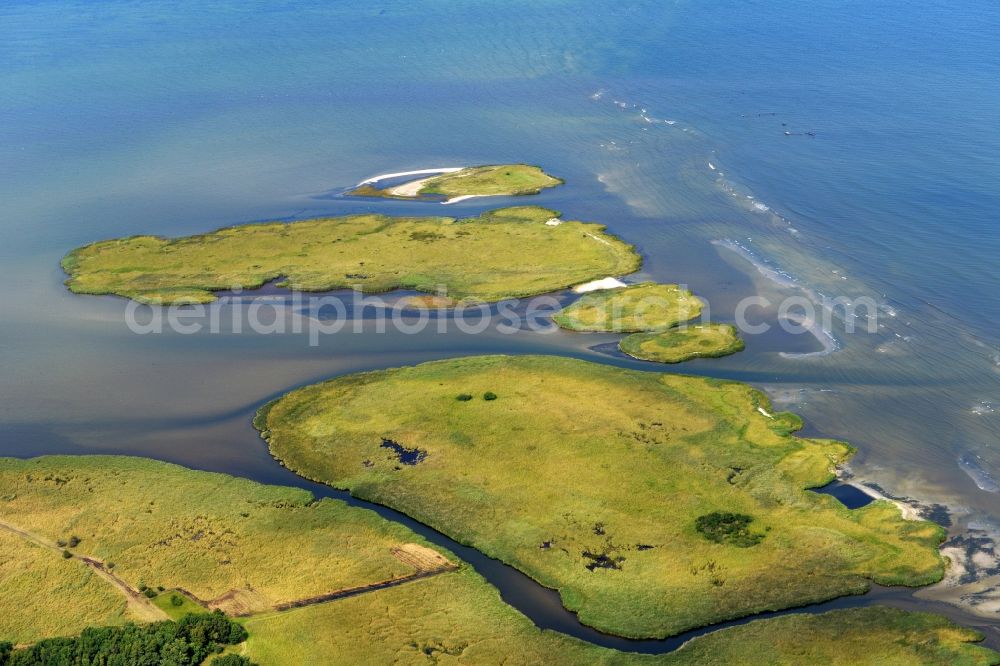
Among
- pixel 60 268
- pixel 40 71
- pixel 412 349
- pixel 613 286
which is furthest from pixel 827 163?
pixel 40 71

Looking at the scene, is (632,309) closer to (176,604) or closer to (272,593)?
(272,593)

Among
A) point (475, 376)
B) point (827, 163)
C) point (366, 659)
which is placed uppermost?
point (827, 163)

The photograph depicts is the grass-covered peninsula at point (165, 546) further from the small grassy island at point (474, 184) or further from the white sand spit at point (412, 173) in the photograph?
the white sand spit at point (412, 173)

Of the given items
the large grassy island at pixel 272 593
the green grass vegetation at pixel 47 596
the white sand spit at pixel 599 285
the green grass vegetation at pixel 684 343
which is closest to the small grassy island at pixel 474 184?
the white sand spit at pixel 599 285

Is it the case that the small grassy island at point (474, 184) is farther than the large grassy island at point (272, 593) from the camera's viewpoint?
Yes

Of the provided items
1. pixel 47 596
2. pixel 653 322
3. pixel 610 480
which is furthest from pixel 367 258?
pixel 47 596

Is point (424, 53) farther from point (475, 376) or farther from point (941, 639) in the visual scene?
point (941, 639)
